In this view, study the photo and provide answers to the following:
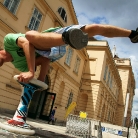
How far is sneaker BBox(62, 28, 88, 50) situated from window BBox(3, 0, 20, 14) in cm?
834

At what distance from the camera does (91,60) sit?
19.1 meters

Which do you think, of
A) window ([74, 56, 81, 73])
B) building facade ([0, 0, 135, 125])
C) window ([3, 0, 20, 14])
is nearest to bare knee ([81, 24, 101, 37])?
building facade ([0, 0, 135, 125])

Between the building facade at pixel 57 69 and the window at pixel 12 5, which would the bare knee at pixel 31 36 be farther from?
the window at pixel 12 5

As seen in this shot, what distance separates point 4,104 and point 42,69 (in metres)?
7.85

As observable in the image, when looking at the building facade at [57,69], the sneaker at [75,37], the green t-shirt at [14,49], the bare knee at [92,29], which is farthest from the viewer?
the building facade at [57,69]

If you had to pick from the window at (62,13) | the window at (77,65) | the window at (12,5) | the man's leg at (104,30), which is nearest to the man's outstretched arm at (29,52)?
the man's leg at (104,30)

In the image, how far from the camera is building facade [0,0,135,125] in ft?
28.9

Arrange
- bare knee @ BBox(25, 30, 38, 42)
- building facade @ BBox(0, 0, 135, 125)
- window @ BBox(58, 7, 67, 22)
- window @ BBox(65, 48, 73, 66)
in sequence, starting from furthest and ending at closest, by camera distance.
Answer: window @ BBox(65, 48, 73, 66)
window @ BBox(58, 7, 67, 22)
building facade @ BBox(0, 0, 135, 125)
bare knee @ BBox(25, 30, 38, 42)

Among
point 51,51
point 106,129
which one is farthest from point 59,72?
point 51,51

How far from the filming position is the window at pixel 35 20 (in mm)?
10423

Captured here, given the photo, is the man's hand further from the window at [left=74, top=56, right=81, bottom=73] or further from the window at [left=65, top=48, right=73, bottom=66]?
the window at [left=74, top=56, right=81, bottom=73]

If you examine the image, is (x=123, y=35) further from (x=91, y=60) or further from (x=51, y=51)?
(x=91, y=60)

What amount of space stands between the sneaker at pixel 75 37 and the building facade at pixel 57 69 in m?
7.59

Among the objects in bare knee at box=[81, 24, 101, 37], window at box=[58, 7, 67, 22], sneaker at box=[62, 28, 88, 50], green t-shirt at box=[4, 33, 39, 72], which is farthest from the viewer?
window at box=[58, 7, 67, 22]
